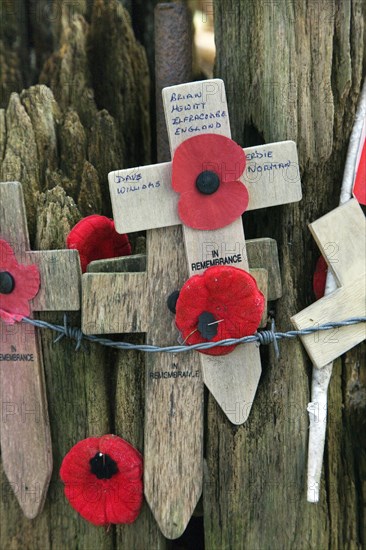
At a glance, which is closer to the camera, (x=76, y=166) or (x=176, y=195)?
(x=176, y=195)

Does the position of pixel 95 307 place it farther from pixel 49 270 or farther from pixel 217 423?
pixel 217 423

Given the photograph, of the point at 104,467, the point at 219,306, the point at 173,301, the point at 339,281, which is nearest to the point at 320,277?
the point at 339,281

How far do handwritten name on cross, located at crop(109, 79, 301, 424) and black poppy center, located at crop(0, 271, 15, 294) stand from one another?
0.41 m

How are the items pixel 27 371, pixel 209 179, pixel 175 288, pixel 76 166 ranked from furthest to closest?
pixel 76 166
pixel 27 371
pixel 175 288
pixel 209 179

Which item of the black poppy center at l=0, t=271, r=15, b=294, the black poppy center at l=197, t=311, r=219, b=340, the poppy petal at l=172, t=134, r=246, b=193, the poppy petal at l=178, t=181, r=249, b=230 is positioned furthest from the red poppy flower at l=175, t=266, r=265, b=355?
the black poppy center at l=0, t=271, r=15, b=294

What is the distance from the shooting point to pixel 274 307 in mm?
2250

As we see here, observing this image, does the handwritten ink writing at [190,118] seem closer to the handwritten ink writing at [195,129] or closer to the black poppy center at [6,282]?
the handwritten ink writing at [195,129]

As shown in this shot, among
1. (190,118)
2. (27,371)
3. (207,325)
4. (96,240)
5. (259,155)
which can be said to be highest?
(190,118)

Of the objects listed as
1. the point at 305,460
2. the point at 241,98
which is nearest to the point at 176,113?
the point at 241,98

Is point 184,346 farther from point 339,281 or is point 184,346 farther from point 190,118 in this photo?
point 190,118

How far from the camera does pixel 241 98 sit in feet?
7.56

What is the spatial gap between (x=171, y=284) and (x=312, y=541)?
3.23ft

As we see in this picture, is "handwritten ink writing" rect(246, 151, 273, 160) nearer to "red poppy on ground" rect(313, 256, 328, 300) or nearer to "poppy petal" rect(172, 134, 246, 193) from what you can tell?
"poppy petal" rect(172, 134, 246, 193)

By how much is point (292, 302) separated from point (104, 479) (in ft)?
2.78
